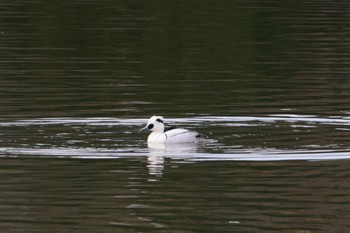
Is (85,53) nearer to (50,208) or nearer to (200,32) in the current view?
(200,32)

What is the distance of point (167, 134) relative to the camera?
21.3 metres

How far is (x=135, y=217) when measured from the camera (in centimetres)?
1588

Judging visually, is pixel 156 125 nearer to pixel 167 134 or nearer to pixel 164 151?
pixel 167 134

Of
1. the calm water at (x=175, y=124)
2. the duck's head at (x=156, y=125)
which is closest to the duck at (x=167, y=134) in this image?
the duck's head at (x=156, y=125)

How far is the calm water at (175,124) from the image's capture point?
16.2m

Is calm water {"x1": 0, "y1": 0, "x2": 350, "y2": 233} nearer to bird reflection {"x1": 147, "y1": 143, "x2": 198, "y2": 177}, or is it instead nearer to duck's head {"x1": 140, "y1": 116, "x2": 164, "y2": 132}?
bird reflection {"x1": 147, "y1": 143, "x2": 198, "y2": 177}

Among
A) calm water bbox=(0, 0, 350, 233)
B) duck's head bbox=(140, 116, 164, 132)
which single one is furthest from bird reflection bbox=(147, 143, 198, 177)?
duck's head bbox=(140, 116, 164, 132)

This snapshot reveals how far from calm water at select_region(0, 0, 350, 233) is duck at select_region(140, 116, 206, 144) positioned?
0.16 m

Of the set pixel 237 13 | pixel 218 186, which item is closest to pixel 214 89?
pixel 218 186

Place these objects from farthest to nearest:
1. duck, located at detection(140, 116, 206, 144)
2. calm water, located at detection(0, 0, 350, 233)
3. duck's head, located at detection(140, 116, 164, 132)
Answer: duck's head, located at detection(140, 116, 164, 132) < duck, located at detection(140, 116, 206, 144) < calm water, located at detection(0, 0, 350, 233)

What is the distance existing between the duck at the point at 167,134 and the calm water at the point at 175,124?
0.16 metres

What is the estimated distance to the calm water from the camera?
1623 cm

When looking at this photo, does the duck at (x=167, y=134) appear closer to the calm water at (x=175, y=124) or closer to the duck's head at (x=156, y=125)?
the duck's head at (x=156, y=125)

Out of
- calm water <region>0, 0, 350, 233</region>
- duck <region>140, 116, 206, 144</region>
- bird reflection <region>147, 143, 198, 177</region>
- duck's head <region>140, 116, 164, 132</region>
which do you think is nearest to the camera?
calm water <region>0, 0, 350, 233</region>
